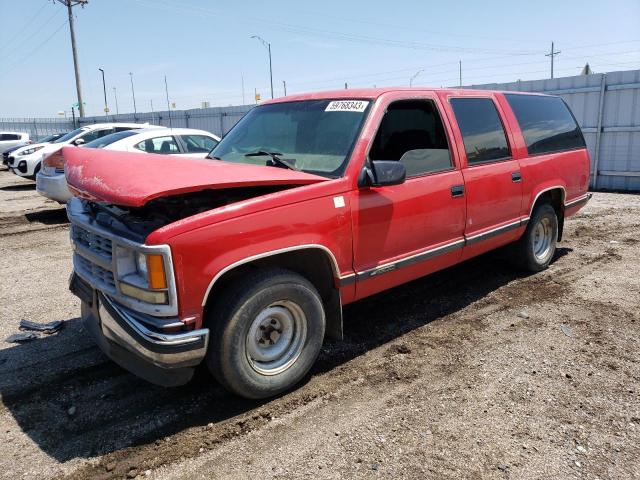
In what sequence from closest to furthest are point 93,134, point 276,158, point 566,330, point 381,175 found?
point 381,175, point 276,158, point 566,330, point 93,134

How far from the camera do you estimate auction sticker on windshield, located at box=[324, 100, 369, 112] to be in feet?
13.1

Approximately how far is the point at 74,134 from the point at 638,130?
48.6 feet

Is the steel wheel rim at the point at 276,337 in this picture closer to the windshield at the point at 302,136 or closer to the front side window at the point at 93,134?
the windshield at the point at 302,136

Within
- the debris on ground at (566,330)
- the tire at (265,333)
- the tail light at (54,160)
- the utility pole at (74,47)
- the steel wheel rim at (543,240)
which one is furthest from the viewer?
the utility pole at (74,47)

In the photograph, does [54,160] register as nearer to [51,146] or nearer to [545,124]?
[545,124]

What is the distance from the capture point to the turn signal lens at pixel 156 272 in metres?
2.80

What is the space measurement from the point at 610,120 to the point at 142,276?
43.0 ft

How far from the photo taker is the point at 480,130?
Result: 4.92 meters

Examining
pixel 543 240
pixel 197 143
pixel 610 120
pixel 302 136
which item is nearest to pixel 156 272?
pixel 302 136

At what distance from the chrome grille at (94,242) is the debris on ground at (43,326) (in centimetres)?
136

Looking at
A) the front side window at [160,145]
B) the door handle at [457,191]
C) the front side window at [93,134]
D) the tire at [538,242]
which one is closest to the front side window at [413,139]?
the door handle at [457,191]

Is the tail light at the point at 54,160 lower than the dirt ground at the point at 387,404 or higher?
higher

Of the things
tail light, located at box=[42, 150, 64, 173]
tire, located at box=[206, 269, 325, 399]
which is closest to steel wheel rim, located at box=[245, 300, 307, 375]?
tire, located at box=[206, 269, 325, 399]

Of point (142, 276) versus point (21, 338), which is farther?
point (21, 338)
